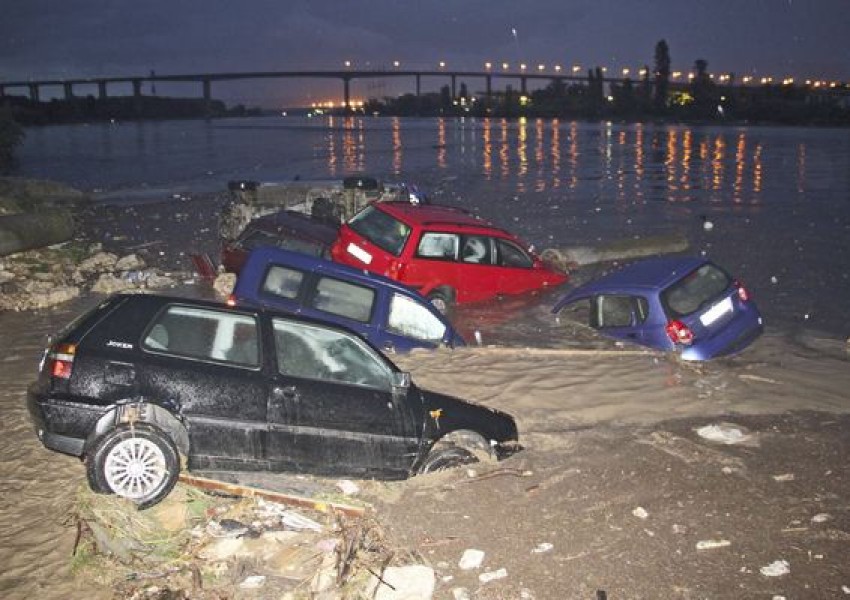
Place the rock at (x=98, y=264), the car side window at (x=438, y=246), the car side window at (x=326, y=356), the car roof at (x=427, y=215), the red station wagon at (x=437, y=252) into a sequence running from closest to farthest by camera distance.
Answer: the car side window at (x=326, y=356)
the red station wagon at (x=437, y=252)
the car side window at (x=438, y=246)
the car roof at (x=427, y=215)
the rock at (x=98, y=264)

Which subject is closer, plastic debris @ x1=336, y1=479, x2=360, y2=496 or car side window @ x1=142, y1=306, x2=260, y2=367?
car side window @ x1=142, y1=306, x2=260, y2=367

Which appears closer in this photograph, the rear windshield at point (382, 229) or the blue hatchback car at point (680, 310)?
the blue hatchback car at point (680, 310)

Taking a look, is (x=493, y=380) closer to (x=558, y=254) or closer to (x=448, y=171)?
(x=558, y=254)

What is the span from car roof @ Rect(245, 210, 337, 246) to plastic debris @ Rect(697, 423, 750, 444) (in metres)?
7.02

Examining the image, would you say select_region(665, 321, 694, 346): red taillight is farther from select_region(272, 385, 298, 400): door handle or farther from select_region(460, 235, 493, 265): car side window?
select_region(272, 385, 298, 400): door handle

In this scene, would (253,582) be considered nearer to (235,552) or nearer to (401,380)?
(235,552)

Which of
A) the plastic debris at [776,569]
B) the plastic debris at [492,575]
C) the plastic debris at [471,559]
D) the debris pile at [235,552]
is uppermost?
the debris pile at [235,552]

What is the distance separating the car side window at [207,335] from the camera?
18.3ft

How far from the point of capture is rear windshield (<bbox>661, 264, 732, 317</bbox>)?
9477 millimetres

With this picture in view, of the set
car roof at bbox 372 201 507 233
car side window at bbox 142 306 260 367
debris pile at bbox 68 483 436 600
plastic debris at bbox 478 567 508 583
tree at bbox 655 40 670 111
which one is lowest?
plastic debris at bbox 478 567 508 583

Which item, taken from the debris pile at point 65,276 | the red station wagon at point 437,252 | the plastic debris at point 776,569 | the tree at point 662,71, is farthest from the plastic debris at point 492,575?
the tree at point 662,71

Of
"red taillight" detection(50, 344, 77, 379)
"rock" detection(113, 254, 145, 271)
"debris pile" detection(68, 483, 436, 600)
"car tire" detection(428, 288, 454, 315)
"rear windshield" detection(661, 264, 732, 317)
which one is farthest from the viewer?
"rock" detection(113, 254, 145, 271)

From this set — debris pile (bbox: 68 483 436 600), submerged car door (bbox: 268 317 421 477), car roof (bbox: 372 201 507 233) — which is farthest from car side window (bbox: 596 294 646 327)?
debris pile (bbox: 68 483 436 600)

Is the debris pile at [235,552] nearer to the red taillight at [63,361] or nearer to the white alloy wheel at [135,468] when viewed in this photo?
the white alloy wheel at [135,468]
